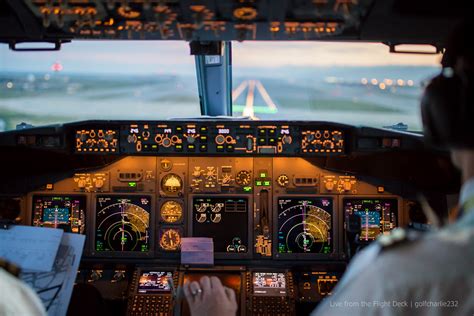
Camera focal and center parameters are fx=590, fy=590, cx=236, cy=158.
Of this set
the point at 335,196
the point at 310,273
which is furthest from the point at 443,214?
the point at 310,273

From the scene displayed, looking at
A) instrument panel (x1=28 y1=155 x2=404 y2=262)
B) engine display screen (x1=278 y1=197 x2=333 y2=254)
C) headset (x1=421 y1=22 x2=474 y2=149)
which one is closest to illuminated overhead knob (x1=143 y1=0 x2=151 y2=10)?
headset (x1=421 y1=22 x2=474 y2=149)

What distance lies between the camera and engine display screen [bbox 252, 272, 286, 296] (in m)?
4.09

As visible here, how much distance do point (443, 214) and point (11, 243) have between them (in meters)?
3.37

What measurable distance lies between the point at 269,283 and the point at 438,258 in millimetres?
3394

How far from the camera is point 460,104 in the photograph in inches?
37.6

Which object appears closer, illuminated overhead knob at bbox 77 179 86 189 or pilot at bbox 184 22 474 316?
pilot at bbox 184 22 474 316

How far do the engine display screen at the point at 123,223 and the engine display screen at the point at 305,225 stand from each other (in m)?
0.99

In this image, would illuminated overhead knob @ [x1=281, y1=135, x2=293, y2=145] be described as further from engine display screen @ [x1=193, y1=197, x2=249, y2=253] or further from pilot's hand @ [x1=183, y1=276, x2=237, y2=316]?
pilot's hand @ [x1=183, y1=276, x2=237, y2=316]

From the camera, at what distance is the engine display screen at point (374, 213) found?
434 cm

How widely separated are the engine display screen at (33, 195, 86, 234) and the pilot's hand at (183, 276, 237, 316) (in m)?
3.17

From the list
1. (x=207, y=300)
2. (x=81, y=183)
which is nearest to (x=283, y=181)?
(x=81, y=183)

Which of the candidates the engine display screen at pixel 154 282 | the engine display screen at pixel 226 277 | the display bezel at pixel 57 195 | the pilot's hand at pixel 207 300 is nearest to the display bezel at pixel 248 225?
the engine display screen at pixel 226 277

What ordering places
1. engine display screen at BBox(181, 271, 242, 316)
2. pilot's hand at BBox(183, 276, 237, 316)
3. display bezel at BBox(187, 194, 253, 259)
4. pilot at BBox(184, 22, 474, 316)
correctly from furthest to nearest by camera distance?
display bezel at BBox(187, 194, 253, 259)
engine display screen at BBox(181, 271, 242, 316)
pilot's hand at BBox(183, 276, 237, 316)
pilot at BBox(184, 22, 474, 316)

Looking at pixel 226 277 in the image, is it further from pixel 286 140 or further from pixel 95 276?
pixel 286 140
